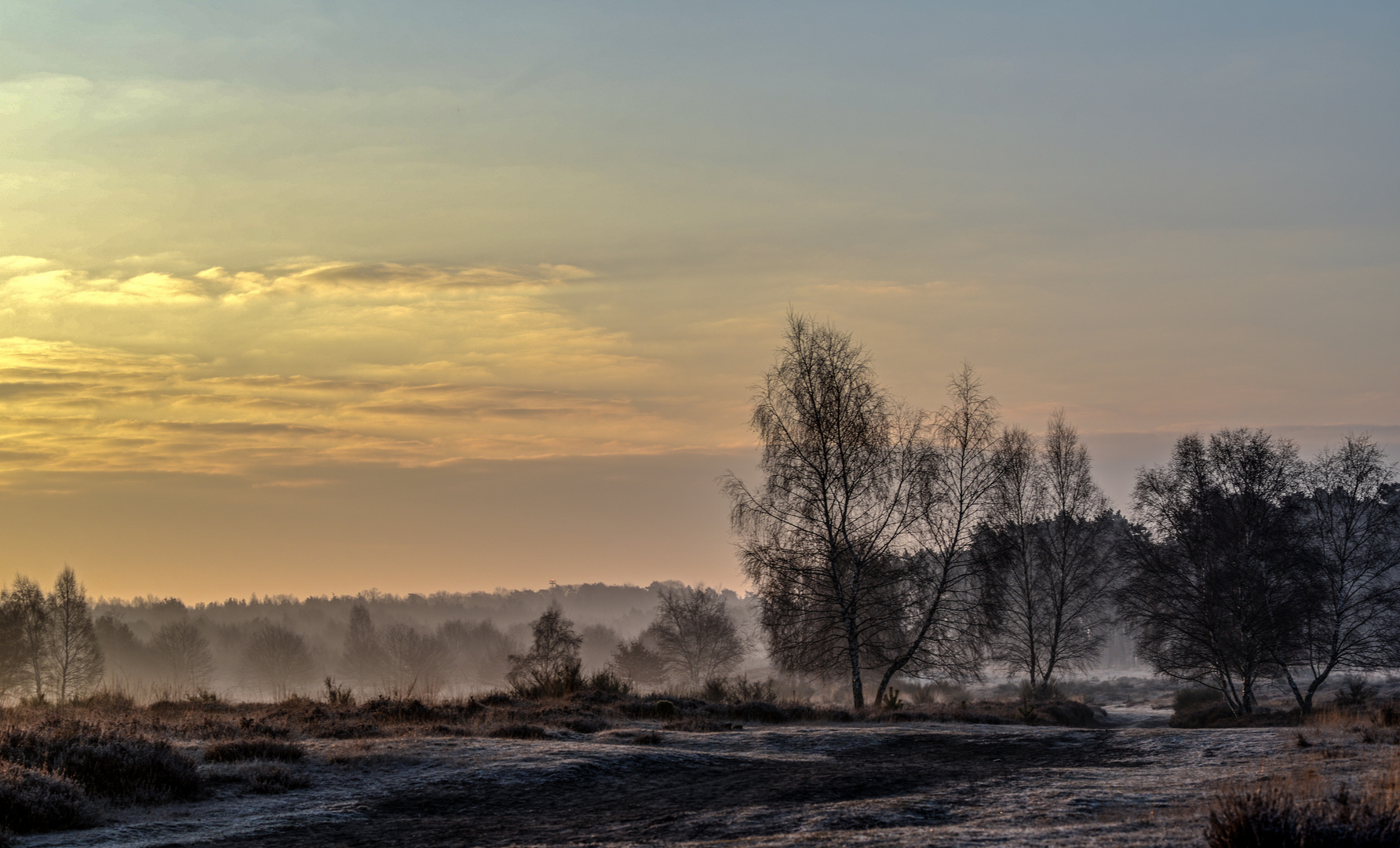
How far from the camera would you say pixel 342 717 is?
1786 centimetres

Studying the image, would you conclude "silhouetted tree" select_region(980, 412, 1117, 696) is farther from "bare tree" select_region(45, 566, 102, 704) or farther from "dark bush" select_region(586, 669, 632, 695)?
"bare tree" select_region(45, 566, 102, 704)

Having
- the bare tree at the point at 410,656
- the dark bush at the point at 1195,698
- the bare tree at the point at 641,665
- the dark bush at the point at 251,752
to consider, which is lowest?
the bare tree at the point at 410,656

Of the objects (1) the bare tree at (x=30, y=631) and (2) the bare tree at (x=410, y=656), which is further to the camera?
(2) the bare tree at (x=410, y=656)

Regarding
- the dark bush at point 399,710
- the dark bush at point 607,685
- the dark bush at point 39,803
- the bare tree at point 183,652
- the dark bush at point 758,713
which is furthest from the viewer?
the bare tree at point 183,652

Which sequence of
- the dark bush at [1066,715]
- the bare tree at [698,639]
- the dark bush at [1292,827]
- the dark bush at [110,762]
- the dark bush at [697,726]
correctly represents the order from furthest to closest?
the bare tree at [698,639], the dark bush at [1066,715], the dark bush at [697,726], the dark bush at [110,762], the dark bush at [1292,827]

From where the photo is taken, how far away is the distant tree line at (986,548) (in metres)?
31.6

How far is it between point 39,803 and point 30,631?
80.1 m

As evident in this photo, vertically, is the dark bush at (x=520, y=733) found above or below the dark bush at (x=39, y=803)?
below

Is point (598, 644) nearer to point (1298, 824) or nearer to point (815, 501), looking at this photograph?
point (815, 501)

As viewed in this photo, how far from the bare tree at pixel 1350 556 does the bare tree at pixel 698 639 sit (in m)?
46.1

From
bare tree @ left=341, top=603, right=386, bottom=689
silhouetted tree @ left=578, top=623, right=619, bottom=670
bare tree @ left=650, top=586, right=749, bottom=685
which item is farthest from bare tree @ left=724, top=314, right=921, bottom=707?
silhouetted tree @ left=578, top=623, right=619, bottom=670

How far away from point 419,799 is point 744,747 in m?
6.47

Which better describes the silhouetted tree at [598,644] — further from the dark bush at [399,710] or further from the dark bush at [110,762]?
the dark bush at [110,762]

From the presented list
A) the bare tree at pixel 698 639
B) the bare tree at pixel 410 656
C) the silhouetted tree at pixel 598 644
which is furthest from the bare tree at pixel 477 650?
the bare tree at pixel 698 639
